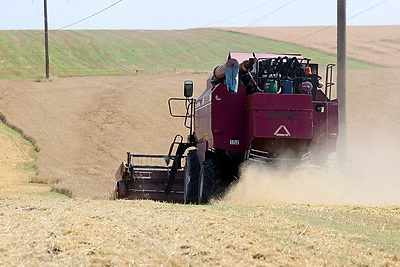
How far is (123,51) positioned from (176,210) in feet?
186

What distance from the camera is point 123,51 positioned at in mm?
67625

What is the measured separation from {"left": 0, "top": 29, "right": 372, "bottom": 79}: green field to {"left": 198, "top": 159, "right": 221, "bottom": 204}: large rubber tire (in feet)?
129

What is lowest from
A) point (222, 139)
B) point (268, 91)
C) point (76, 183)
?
point (76, 183)

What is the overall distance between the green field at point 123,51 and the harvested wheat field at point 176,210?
2071 cm

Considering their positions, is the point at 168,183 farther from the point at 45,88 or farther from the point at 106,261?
the point at 45,88

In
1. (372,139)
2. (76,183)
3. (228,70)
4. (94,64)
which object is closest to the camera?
(228,70)

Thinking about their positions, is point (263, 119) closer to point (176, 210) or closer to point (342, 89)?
point (176, 210)

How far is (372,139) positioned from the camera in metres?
32.5

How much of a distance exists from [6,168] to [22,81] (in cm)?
2144

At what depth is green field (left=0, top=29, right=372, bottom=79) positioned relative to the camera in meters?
57.7

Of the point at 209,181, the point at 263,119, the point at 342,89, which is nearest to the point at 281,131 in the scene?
the point at 263,119

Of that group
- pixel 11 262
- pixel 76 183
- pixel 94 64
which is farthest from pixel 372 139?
pixel 94 64

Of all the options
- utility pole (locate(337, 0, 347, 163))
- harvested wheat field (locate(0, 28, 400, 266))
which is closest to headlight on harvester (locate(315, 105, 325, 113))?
harvested wheat field (locate(0, 28, 400, 266))

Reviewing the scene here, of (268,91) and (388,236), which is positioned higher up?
(268,91)
